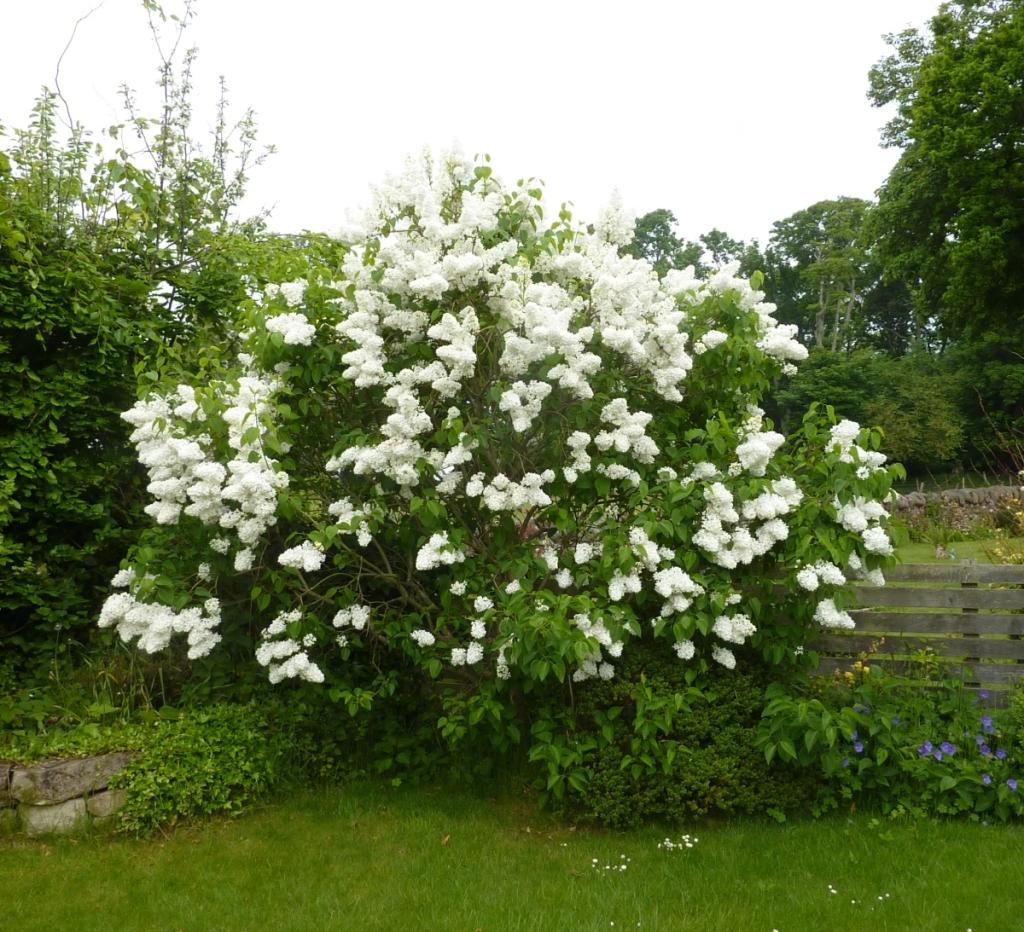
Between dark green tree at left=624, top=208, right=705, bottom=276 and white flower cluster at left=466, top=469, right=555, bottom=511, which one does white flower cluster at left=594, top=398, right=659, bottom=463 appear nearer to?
white flower cluster at left=466, top=469, right=555, bottom=511

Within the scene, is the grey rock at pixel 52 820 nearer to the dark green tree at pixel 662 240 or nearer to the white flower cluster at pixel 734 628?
the white flower cluster at pixel 734 628

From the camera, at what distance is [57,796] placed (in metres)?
4.65

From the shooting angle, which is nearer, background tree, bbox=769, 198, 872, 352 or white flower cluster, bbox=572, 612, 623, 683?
white flower cluster, bbox=572, 612, 623, 683

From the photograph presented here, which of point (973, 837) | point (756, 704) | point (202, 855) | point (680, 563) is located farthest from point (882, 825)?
point (202, 855)

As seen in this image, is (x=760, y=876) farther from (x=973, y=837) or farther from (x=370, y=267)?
(x=370, y=267)

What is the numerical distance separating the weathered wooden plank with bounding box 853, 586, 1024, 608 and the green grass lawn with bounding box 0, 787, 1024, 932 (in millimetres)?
1259

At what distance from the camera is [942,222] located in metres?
23.2

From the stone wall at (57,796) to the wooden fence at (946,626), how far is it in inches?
164

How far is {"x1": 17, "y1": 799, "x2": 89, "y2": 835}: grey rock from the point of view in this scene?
4.63 metres

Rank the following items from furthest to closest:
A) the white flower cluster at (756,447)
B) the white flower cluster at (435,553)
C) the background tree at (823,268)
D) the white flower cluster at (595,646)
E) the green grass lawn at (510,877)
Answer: the background tree at (823,268) < the white flower cluster at (756,447) < the white flower cluster at (435,553) < the white flower cluster at (595,646) < the green grass lawn at (510,877)

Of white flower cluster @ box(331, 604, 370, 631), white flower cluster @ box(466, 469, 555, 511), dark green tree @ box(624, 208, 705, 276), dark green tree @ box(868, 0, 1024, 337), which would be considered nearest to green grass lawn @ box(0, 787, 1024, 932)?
white flower cluster @ box(331, 604, 370, 631)

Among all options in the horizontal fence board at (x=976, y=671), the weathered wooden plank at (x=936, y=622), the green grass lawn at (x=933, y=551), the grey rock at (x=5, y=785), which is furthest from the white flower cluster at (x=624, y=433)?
the green grass lawn at (x=933, y=551)

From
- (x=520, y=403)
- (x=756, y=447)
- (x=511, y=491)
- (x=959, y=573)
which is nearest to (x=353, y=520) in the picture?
(x=511, y=491)

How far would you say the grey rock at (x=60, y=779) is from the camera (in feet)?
15.2
